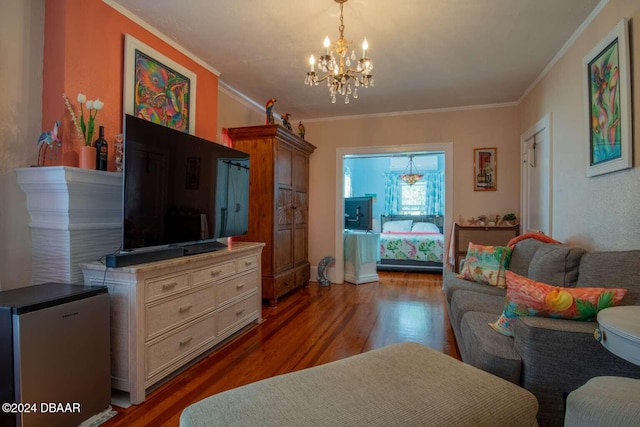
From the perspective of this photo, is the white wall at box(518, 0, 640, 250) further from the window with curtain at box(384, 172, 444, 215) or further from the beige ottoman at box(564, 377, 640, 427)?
the window with curtain at box(384, 172, 444, 215)

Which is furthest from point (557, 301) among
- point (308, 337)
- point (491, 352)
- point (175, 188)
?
point (175, 188)

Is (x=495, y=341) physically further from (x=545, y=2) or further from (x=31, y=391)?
(x=545, y=2)

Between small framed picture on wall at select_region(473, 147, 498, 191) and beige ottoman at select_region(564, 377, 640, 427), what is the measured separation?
364cm

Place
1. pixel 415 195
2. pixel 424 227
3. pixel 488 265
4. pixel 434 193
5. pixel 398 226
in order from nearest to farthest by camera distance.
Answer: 1. pixel 488 265
2. pixel 424 227
3. pixel 398 226
4. pixel 434 193
5. pixel 415 195

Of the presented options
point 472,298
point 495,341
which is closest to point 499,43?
point 472,298

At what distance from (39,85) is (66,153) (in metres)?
0.48

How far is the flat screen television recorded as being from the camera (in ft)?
17.6

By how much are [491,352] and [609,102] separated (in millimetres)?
1888

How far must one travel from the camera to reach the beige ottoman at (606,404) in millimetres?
931

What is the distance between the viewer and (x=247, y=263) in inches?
116

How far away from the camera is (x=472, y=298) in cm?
240

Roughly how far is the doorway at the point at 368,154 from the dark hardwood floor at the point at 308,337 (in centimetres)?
56

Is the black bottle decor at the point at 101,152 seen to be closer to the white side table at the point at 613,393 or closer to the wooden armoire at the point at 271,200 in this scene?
the wooden armoire at the point at 271,200

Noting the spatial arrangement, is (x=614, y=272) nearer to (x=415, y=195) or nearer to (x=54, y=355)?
(x=54, y=355)
